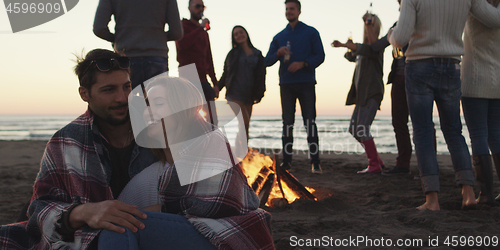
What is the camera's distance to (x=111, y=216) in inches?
54.1

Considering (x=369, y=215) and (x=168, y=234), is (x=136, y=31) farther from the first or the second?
(x=369, y=215)

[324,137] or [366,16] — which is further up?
[366,16]

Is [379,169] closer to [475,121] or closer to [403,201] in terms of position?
[403,201]

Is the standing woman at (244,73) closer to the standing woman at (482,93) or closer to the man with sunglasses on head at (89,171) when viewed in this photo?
the standing woman at (482,93)

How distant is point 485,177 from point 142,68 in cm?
312

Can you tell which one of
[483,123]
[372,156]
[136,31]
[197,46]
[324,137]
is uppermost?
[136,31]

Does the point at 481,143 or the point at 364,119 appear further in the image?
the point at 364,119

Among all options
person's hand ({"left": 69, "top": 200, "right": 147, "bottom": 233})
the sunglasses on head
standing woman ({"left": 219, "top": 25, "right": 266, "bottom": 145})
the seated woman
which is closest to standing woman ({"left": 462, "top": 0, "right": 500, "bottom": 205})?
the seated woman

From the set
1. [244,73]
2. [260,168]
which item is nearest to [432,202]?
[260,168]

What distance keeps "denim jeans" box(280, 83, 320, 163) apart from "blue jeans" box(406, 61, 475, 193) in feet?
7.24

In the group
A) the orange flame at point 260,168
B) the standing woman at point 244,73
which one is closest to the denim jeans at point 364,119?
the standing woman at point 244,73

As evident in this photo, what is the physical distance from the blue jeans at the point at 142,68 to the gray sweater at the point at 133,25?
5 cm

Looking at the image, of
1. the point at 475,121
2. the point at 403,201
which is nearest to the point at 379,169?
the point at 403,201

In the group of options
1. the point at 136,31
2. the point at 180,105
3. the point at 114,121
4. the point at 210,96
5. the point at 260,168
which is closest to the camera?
the point at 180,105
